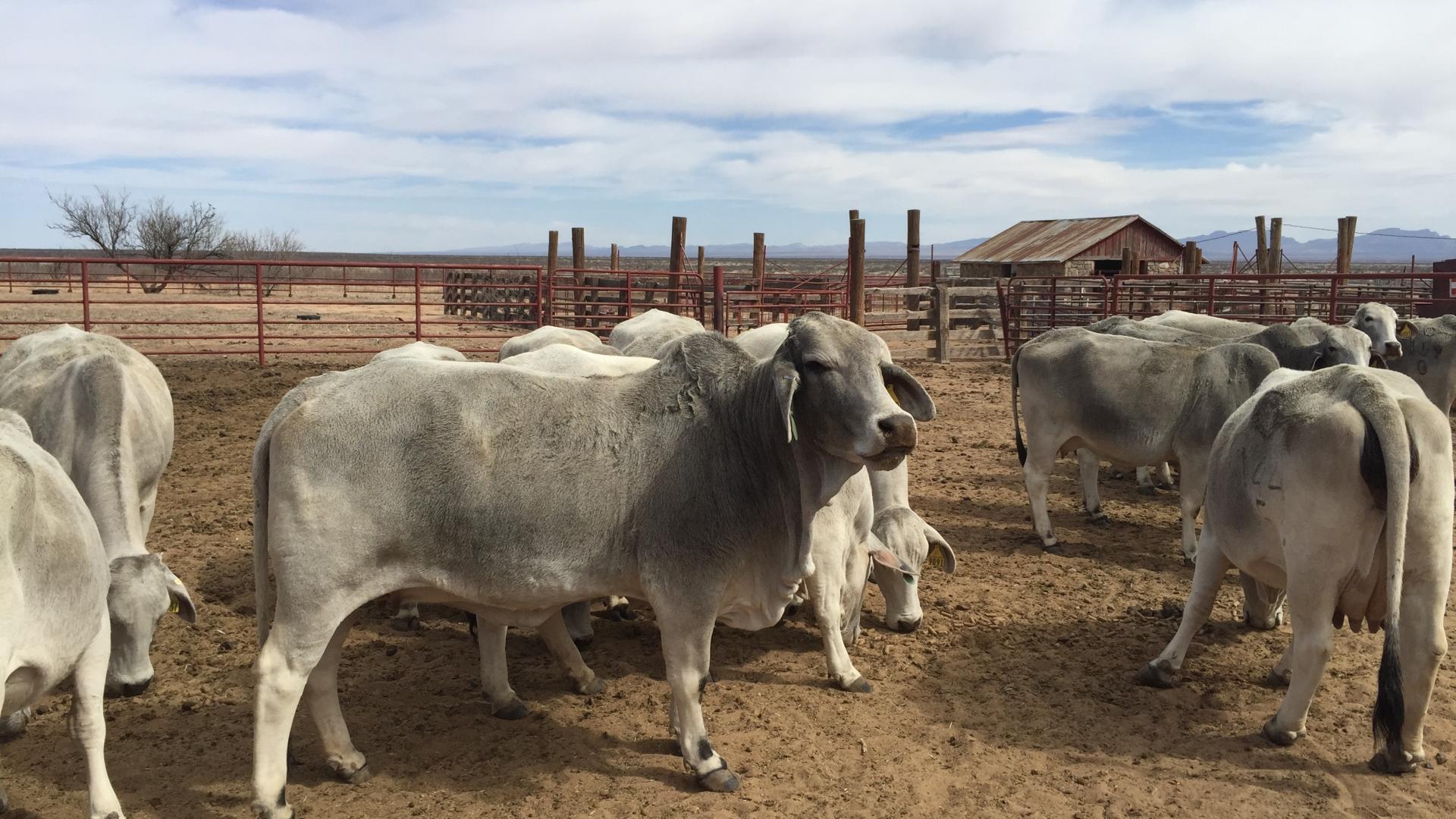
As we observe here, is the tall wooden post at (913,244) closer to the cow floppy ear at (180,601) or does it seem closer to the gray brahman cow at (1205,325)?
the gray brahman cow at (1205,325)

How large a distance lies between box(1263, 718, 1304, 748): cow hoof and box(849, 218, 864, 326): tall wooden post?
12801 mm

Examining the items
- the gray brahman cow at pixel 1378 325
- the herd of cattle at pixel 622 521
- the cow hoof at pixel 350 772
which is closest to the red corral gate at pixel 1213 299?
the gray brahman cow at pixel 1378 325

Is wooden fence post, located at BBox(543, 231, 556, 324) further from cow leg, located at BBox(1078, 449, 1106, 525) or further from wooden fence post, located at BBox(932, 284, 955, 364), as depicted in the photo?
cow leg, located at BBox(1078, 449, 1106, 525)

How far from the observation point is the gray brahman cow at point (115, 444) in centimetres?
500

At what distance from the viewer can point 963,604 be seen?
6609 millimetres

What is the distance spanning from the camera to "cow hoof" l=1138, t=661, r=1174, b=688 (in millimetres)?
5297

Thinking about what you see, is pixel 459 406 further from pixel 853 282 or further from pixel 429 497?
pixel 853 282

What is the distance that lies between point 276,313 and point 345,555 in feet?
82.0

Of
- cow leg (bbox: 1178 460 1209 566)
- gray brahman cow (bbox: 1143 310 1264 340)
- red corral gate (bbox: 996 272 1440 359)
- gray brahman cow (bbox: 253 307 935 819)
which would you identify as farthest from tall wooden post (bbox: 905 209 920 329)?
gray brahman cow (bbox: 253 307 935 819)

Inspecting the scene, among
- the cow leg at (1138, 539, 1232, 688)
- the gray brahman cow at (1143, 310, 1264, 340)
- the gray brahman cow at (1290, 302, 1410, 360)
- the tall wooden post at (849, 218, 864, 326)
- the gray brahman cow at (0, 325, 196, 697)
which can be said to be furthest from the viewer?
the tall wooden post at (849, 218, 864, 326)

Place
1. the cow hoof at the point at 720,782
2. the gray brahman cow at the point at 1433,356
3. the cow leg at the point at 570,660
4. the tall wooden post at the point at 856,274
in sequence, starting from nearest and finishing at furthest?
the cow hoof at the point at 720,782 < the cow leg at the point at 570,660 < the gray brahman cow at the point at 1433,356 < the tall wooden post at the point at 856,274

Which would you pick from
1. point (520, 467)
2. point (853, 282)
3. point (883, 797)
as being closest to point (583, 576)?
point (520, 467)

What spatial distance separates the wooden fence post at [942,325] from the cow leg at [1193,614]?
13.6 metres

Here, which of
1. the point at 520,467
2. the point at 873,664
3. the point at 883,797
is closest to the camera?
the point at 520,467
